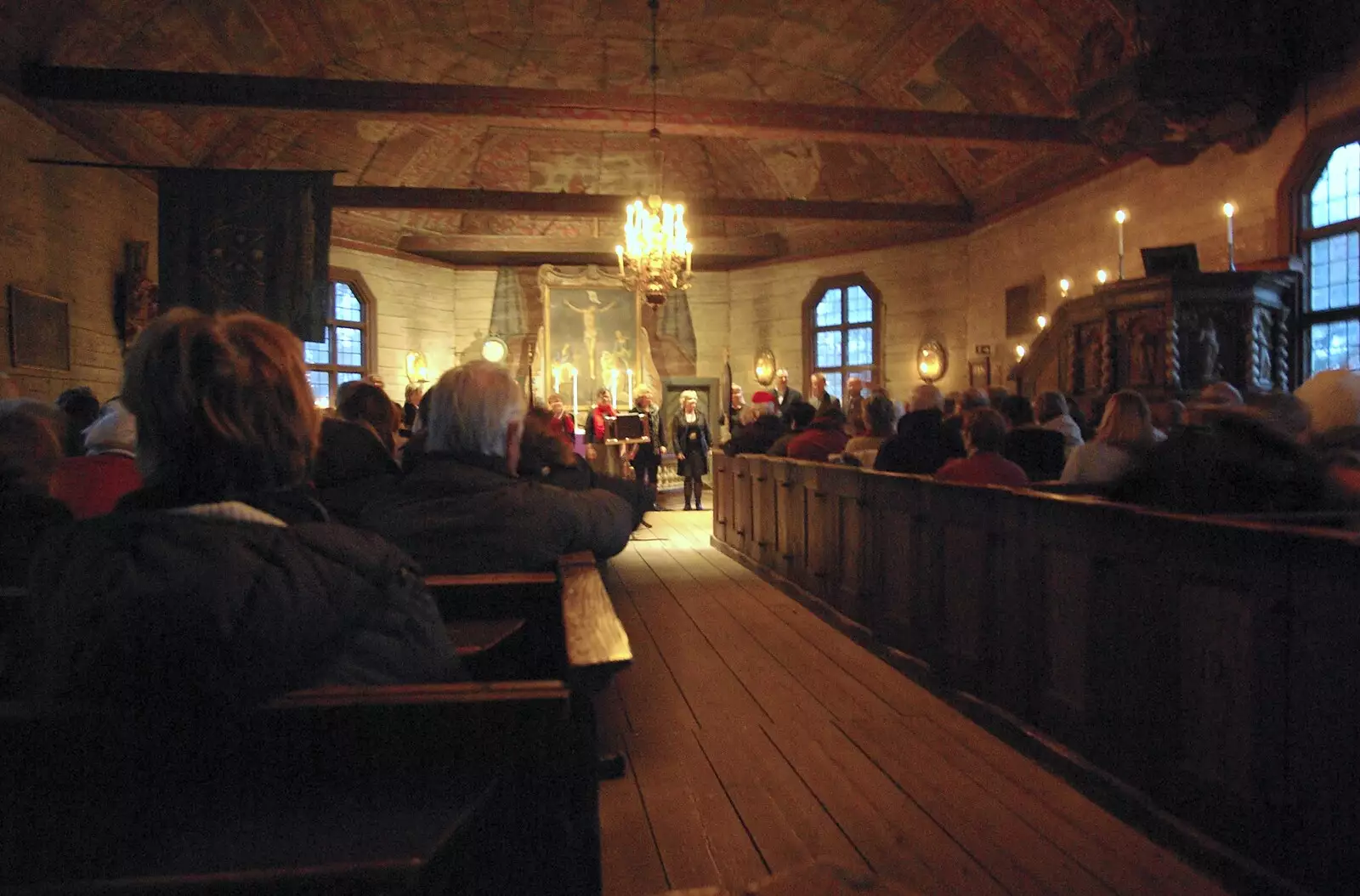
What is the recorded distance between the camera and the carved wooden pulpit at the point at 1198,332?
724 centimetres

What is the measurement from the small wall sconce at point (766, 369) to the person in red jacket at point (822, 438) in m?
8.95

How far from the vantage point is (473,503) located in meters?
2.56

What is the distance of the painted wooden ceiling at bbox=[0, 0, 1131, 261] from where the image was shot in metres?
9.02

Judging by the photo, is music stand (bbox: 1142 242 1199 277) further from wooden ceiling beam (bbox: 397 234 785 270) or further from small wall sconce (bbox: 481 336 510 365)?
small wall sconce (bbox: 481 336 510 365)

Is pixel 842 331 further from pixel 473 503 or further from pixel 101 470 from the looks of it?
pixel 473 503

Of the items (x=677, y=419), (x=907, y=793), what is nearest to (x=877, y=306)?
(x=677, y=419)

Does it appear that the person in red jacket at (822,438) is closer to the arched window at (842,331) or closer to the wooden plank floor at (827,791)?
the wooden plank floor at (827,791)

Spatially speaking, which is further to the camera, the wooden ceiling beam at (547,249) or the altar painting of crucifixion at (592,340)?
the altar painting of crucifixion at (592,340)

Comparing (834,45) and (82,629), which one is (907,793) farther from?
(834,45)

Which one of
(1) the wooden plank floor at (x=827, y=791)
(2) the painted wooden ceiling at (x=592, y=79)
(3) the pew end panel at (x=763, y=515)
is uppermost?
(2) the painted wooden ceiling at (x=592, y=79)

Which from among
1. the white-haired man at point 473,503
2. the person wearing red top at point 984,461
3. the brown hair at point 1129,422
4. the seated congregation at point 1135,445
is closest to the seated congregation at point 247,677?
the white-haired man at point 473,503

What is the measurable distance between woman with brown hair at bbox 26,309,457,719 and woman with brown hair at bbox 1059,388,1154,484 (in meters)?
3.45

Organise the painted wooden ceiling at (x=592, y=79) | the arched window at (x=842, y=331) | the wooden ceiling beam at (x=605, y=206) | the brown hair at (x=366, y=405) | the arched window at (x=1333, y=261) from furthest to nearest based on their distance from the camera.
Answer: the arched window at (x=842, y=331) < the wooden ceiling beam at (x=605, y=206) < the painted wooden ceiling at (x=592, y=79) < the arched window at (x=1333, y=261) < the brown hair at (x=366, y=405)

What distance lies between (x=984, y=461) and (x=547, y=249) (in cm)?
1332
